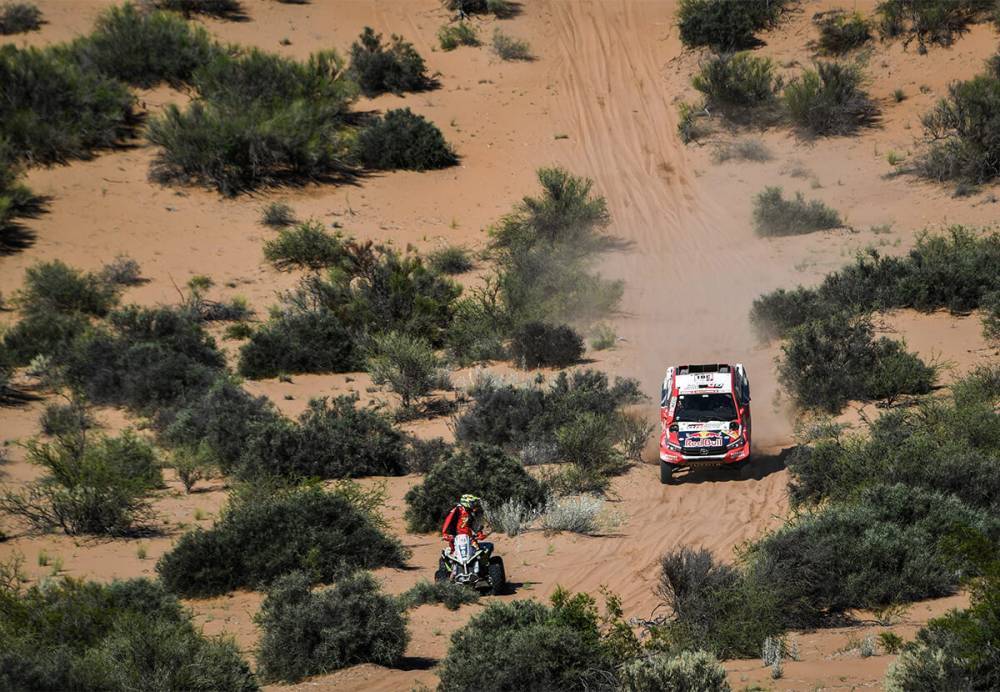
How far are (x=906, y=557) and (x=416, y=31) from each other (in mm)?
37193

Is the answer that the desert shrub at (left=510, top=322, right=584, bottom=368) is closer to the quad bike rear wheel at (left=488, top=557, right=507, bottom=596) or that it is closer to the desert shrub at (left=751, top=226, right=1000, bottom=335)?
the desert shrub at (left=751, top=226, right=1000, bottom=335)

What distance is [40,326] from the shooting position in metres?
28.9

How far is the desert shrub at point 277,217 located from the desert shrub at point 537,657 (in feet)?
85.4

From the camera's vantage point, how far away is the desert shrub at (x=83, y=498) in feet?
60.2

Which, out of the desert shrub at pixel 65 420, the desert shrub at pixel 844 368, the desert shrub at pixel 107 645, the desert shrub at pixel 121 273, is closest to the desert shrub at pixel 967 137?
the desert shrub at pixel 844 368

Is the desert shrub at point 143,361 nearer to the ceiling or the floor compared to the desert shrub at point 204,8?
nearer to the floor

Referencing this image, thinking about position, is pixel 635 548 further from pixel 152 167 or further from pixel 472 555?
pixel 152 167

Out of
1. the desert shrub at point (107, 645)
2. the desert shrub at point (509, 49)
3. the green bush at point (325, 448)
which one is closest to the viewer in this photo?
the desert shrub at point (107, 645)

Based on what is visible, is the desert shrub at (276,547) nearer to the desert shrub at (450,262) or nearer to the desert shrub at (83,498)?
the desert shrub at (83,498)

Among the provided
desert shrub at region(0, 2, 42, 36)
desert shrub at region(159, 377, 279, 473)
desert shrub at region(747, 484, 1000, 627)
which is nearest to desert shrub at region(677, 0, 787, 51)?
desert shrub at region(0, 2, 42, 36)

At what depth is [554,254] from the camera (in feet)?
109

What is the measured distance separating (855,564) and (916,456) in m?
4.27

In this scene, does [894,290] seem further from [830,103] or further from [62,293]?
[62,293]

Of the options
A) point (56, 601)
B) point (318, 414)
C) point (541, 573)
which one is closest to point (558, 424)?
point (318, 414)
